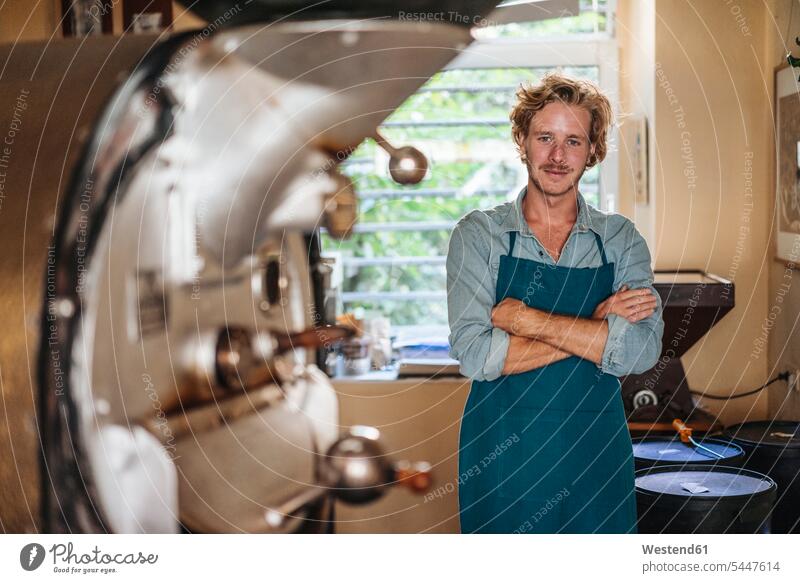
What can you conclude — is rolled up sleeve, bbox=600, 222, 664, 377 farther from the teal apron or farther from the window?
the window

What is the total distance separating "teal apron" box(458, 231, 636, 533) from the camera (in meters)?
1.47

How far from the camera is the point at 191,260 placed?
198 cm

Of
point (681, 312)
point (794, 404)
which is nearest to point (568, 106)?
point (681, 312)

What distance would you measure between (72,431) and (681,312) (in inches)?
44.7

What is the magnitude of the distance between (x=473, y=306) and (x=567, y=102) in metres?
0.34

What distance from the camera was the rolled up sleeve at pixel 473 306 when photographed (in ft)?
4.67

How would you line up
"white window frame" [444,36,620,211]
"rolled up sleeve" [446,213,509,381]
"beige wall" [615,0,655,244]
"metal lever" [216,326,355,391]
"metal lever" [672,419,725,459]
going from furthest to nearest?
"white window frame" [444,36,620,211] < "beige wall" [615,0,655,244] < "metal lever" [216,326,355,391] < "metal lever" [672,419,725,459] < "rolled up sleeve" [446,213,509,381]

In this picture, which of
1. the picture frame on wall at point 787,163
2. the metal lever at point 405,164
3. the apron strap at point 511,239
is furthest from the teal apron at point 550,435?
the metal lever at point 405,164

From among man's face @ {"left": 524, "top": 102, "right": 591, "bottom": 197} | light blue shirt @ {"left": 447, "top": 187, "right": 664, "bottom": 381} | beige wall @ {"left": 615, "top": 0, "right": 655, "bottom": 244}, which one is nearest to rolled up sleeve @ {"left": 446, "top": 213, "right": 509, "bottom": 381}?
light blue shirt @ {"left": 447, "top": 187, "right": 664, "bottom": 381}

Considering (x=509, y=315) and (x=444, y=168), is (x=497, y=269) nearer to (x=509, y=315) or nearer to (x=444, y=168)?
(x=509, y=315)

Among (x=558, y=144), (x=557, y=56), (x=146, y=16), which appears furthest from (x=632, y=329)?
(x=557, y=56)
